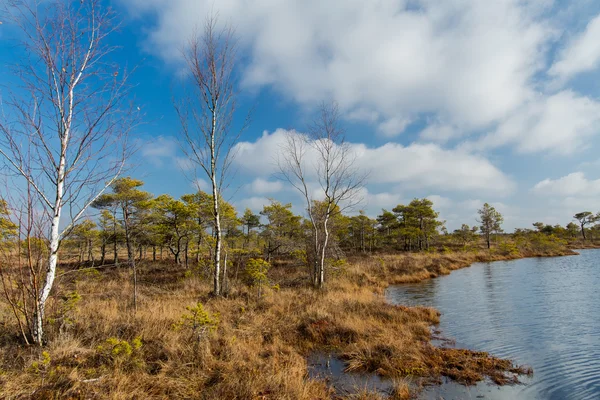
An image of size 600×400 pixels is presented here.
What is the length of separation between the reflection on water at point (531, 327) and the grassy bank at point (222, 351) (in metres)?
0.56

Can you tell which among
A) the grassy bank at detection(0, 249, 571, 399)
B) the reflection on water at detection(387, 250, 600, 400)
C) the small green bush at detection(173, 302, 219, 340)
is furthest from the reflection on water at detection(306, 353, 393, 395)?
the small green bush at detection(173, 302, 219, 340)

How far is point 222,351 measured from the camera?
→ 5637 mm

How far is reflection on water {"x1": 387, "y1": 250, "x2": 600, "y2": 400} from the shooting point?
16.4 feet

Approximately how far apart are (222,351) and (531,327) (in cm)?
862

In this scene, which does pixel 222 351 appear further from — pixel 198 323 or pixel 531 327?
pixel 531 327

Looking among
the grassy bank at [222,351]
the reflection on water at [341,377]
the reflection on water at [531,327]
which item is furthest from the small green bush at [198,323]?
the reflection on water at [531,327]

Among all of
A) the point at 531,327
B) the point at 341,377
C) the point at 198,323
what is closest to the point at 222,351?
the point at 198,323

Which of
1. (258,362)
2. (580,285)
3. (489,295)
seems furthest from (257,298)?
(580,285)

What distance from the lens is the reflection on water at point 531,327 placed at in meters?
4.99

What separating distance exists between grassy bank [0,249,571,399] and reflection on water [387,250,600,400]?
0.56 m

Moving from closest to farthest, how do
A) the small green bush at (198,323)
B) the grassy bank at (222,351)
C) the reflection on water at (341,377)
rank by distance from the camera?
the grassy bank at (222,351), the reflection on water at (341,377), the small green bush at (198,323)

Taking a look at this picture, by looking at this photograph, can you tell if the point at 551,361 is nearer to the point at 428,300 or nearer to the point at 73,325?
the point at 428,300

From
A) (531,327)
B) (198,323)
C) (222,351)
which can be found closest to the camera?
(222,351)

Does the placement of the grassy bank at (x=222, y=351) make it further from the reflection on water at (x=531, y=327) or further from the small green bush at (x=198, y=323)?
the reflection on water at (x=531, y=327)
